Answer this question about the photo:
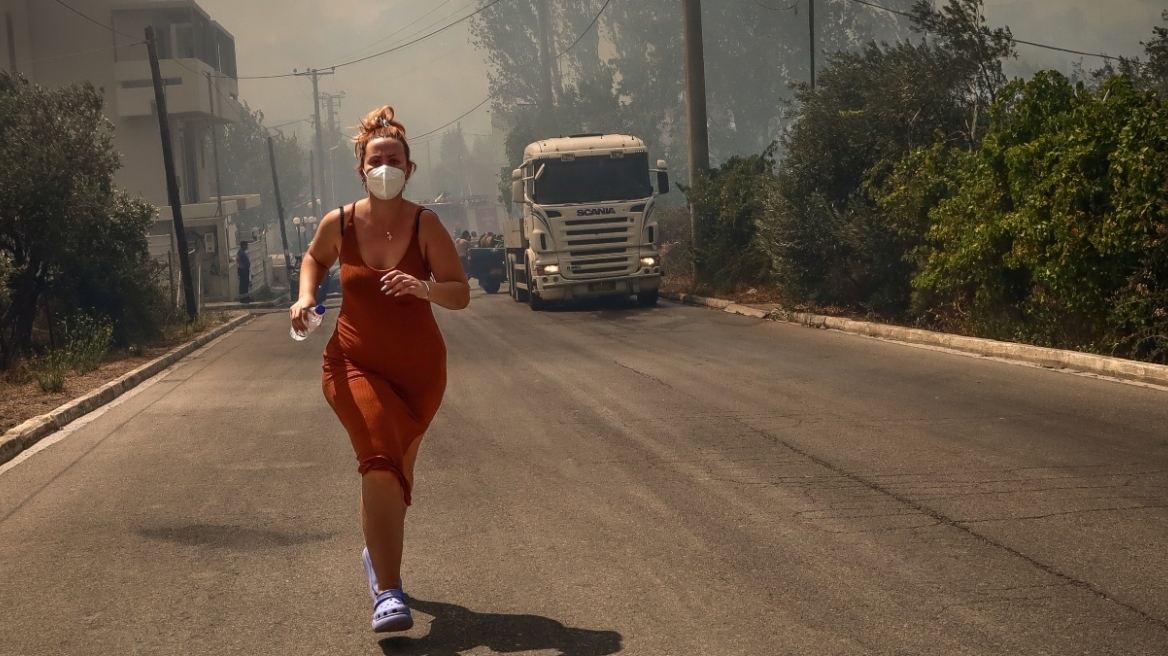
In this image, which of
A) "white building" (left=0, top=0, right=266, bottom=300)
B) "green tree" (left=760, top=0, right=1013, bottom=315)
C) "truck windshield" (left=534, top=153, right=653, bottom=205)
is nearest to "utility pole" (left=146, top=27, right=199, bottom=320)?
"truck windshield" (left=534, top=153, right=653, bottom=205)

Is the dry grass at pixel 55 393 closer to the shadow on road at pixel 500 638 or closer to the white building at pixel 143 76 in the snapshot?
the shadow on road at pixel 500 638

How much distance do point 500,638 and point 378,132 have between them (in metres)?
2.08

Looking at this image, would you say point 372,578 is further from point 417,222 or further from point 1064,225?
point 1064,225

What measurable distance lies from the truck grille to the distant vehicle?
1417 cm

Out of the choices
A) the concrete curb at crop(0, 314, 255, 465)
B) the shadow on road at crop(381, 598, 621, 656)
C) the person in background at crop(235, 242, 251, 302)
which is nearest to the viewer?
the shadow on road at crop(381, 598, 621, 656)

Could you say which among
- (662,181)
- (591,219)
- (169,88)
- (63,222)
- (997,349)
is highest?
(169,88)

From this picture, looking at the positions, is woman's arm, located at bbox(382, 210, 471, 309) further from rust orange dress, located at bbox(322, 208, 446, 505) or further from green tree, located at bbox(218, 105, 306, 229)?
green tree, located at bbox(218, 105, 306, 229)

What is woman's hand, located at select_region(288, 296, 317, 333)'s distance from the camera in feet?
16.3

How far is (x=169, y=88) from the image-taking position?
46.9m

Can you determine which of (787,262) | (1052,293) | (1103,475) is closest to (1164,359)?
(1052,293)

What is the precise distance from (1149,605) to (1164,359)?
792 cm

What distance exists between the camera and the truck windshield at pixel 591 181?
25562 millimetres

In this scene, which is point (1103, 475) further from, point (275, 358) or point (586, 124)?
point (586, 124)

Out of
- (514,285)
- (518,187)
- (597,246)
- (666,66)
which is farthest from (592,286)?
(666,66)
